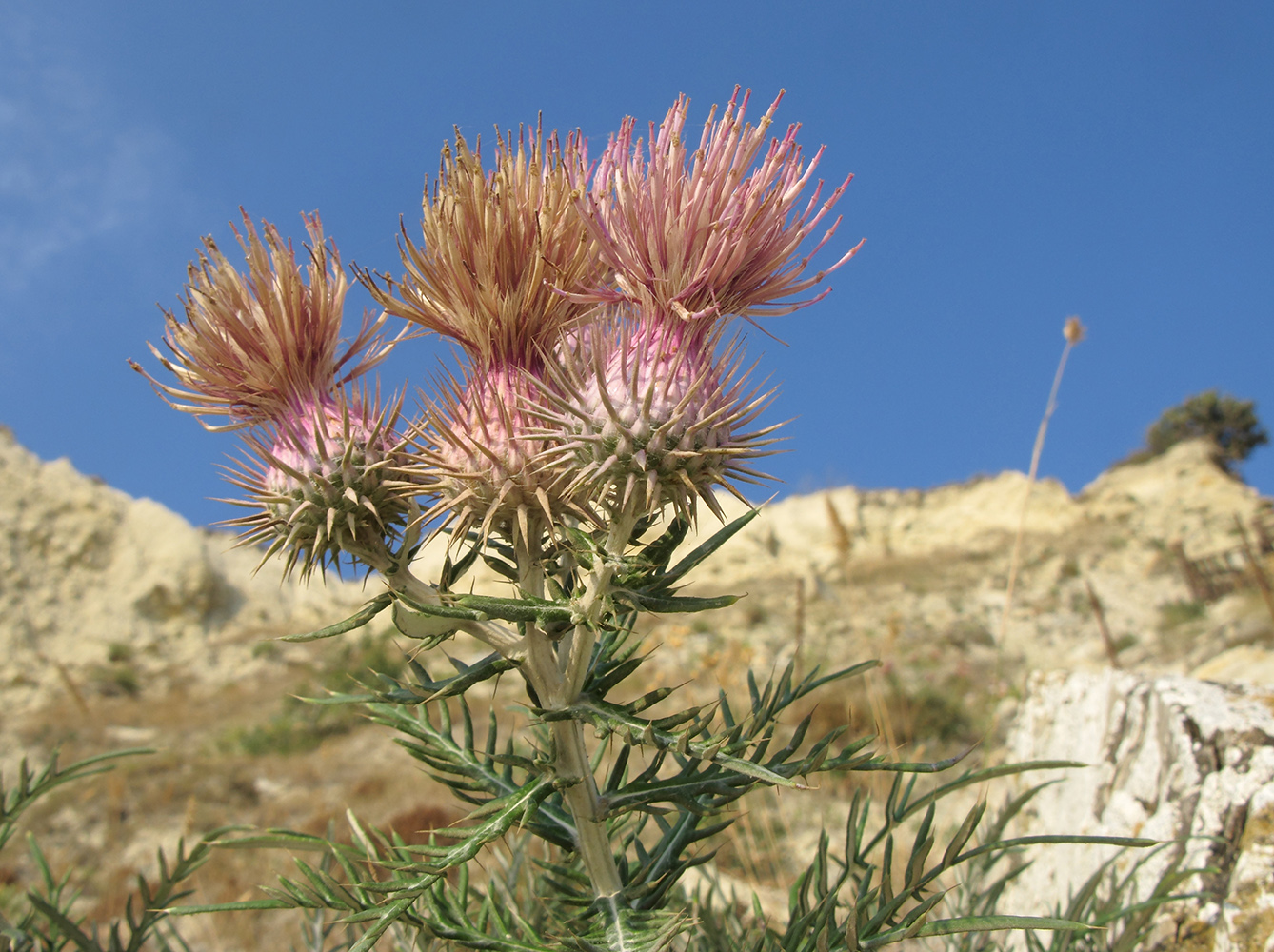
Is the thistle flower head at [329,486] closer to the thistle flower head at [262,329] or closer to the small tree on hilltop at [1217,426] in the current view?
the thistle flower head at [262,329]

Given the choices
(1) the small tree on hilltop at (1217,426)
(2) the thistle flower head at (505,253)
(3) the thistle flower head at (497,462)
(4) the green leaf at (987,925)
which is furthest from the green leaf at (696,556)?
(1) the small tree on hilltop at (1217,426)

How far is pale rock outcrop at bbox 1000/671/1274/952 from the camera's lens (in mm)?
2430

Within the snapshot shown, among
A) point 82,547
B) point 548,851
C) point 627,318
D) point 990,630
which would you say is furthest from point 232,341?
point 82,547

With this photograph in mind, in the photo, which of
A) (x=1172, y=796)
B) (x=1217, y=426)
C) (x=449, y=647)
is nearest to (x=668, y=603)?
(x=1172, y=796)

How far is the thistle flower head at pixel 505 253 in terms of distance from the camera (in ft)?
4.84

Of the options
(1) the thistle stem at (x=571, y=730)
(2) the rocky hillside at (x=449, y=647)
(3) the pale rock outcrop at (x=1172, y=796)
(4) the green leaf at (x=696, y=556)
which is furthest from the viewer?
(2) the rocky hillside at (x=449, y=647)

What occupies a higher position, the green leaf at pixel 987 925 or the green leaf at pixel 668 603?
the green leaf at pixel 668 603

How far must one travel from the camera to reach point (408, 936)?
1.95 metres

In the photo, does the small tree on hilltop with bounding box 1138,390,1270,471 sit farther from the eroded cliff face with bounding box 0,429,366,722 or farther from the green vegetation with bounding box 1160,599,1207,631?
the eroded cliff face with bounding box 0,429,366,722

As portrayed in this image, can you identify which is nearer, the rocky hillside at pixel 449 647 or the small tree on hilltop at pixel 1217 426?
the rocky hillside at pixel 449 647

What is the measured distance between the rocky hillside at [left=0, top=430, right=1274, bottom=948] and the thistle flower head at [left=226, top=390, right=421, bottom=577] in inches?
114

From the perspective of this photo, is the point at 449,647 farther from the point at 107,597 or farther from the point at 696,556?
the point at 696,556

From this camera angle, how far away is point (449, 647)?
19500mm

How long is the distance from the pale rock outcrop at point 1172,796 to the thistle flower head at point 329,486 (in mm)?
1597
